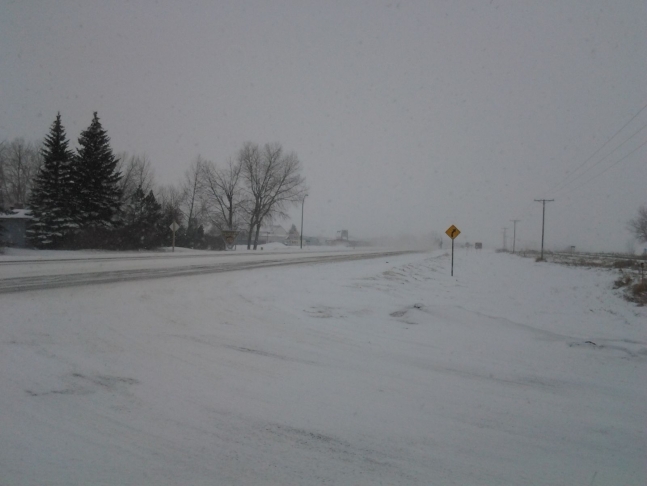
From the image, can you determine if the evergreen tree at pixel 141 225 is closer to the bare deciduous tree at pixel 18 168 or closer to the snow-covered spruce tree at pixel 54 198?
the snow-covered spruce tree at pixel 54 198

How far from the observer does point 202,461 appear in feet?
9.12

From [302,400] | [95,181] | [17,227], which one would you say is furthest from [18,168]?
[302,400]

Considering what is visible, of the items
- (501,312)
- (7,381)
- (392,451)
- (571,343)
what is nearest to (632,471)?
(392,451)

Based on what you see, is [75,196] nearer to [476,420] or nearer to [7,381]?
[7,381]

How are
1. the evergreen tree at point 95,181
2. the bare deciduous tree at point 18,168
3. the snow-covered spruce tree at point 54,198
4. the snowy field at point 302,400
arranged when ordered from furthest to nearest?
the bare deciduous tree at point 18,168, the evergreen tree at point 95,181, the snow-covered spruce tree at point 54,198, the snowy field at point 302,400

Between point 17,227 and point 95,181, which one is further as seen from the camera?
point 17,227

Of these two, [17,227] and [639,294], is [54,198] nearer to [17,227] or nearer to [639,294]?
[17,227]

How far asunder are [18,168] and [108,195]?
31.3 m

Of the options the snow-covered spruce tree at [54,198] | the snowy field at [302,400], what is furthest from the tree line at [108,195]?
the snowy field at [302,400]

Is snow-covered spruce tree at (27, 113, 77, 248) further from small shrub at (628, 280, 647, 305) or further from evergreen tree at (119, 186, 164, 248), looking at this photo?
small shrub at (628, 280, 647, 305)

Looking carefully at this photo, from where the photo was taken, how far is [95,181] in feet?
111

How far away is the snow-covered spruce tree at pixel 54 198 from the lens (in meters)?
30.7

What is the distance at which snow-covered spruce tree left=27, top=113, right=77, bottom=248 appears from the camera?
30703mm

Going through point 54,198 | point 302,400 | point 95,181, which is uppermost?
point 95,181
